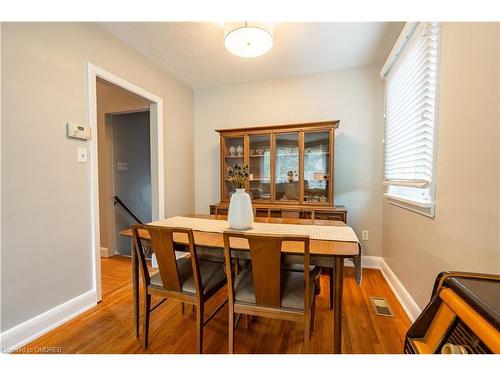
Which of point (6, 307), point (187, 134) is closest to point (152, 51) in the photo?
point (187, 134)

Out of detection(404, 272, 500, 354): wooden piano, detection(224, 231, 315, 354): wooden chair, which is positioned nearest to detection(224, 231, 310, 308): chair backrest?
detection(224, 231, 315, 354): wooden chair

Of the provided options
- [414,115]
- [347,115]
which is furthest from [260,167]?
[414,115]

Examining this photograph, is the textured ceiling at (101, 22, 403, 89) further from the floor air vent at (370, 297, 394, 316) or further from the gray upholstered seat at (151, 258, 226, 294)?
the floor air vent at (370, 297, 394, 316)

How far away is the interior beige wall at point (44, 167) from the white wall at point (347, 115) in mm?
1860

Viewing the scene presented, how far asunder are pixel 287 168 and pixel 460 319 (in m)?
2.41

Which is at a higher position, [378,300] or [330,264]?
[330,264]

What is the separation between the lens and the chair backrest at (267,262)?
105cm

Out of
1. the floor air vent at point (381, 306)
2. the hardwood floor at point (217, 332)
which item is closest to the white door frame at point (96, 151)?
the hardwood floor at point (217, 332)

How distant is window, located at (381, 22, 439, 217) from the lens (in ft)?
4.84

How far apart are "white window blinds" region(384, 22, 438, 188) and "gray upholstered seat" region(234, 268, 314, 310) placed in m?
1.12

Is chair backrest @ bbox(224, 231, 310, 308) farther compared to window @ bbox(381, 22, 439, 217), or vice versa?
window @ bbox(381, 22, 439, 217)
